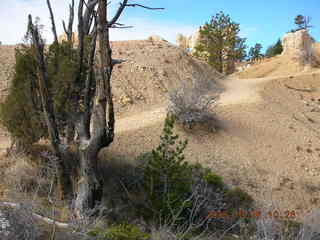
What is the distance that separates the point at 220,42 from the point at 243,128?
724 inches

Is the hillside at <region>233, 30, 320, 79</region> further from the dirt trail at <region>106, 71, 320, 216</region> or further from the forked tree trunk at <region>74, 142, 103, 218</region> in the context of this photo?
the forked tree trunk at <region>74, 142, 103, 218</region>

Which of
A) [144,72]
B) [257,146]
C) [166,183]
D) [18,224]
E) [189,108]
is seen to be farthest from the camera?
[144,72]

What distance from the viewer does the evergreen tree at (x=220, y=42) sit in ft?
101

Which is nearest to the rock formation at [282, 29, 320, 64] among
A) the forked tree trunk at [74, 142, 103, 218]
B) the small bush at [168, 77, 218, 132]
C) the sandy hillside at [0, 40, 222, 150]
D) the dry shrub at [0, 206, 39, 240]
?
the sandy hillside at [0, 40, 222, 150]

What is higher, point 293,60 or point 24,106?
point 293,60

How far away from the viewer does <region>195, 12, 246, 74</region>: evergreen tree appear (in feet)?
Result: 101

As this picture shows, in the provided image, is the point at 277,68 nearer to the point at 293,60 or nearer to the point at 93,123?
the point at 293,60

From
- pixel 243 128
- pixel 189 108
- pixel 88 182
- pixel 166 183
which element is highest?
pixel 189 108

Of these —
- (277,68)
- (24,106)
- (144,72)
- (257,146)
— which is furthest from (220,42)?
(24,106)

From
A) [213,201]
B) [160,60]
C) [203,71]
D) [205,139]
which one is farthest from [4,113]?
[203,71]

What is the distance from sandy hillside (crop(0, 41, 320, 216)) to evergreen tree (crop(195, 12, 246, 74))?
912 cm

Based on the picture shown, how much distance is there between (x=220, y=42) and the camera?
3094 cm
